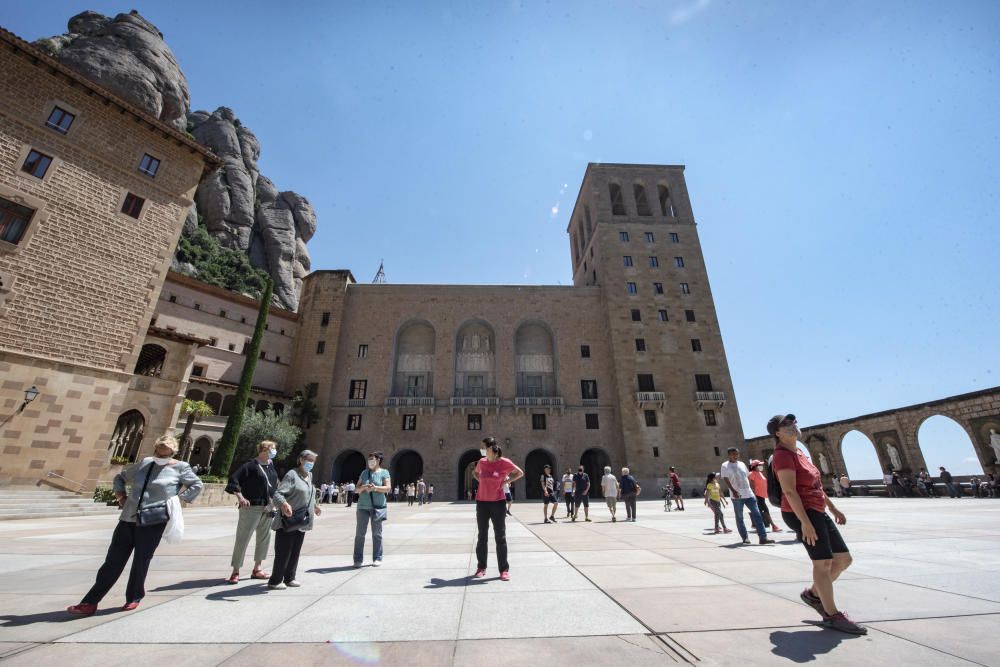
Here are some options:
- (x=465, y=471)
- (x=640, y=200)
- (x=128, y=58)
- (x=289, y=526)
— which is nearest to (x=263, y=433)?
(x=465, y=471)

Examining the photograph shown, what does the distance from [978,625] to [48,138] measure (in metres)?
27.8

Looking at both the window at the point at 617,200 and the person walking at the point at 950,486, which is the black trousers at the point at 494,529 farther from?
the window at the point at 617,200

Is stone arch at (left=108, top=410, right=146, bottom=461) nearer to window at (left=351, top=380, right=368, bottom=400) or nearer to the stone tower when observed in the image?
window at (left=351, top=380, right=368, bottom=400)

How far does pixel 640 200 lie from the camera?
41.8 m

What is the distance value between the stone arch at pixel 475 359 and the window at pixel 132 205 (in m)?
20.6

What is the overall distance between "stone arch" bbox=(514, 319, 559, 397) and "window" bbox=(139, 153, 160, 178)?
2423 cm

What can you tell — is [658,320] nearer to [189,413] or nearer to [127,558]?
[127,558]

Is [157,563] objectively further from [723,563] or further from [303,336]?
[303,336]

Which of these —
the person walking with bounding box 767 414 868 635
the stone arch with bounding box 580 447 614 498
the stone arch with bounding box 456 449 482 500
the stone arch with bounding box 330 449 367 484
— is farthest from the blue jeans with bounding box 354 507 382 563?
the stone arch with bounding box 580 447 614 498

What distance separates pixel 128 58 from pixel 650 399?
6848cm

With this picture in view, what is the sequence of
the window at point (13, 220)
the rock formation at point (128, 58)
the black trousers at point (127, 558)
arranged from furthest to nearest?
the rock formation at point (128, 58), the window at point (13, 220), the black trousers at point (127, 558)

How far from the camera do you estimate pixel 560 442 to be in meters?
29.9

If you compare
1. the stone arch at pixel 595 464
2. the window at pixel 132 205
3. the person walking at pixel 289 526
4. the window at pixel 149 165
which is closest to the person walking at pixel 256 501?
the person walking at pixel 289 526

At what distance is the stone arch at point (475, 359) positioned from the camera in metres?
32.0
